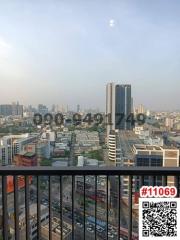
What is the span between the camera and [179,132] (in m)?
2.79

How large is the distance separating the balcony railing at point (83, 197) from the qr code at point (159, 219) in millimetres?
95

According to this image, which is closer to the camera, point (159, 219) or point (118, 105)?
point (159, 219)

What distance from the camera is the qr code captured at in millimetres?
2061

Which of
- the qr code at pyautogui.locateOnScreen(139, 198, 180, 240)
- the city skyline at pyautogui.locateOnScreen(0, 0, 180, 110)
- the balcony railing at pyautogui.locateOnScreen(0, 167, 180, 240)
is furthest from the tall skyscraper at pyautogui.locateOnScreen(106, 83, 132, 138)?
the qr code at pyautogui.locateOnScreen(139, 198, 180, 240)

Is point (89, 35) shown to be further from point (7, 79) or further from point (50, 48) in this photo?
point (7, 79)

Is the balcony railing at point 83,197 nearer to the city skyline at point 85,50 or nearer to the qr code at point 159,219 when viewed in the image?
the qr code at point 159,219

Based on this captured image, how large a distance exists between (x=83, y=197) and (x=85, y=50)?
173 centimetres

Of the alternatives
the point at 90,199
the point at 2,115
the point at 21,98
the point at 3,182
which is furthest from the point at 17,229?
the point at 21,98

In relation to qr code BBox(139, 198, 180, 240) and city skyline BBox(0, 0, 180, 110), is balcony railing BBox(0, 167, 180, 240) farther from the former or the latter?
city skyline BBox(0, 0, 180, 110)

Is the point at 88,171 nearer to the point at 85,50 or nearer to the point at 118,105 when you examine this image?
the point at 118,105

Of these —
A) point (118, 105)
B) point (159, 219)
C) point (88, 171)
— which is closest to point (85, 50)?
point (118, 105)

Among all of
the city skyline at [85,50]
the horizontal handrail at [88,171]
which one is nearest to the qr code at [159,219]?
the horizontal handrail at [88,171]

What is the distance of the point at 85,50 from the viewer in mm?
3104

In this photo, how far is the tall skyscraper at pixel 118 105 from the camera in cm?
286
